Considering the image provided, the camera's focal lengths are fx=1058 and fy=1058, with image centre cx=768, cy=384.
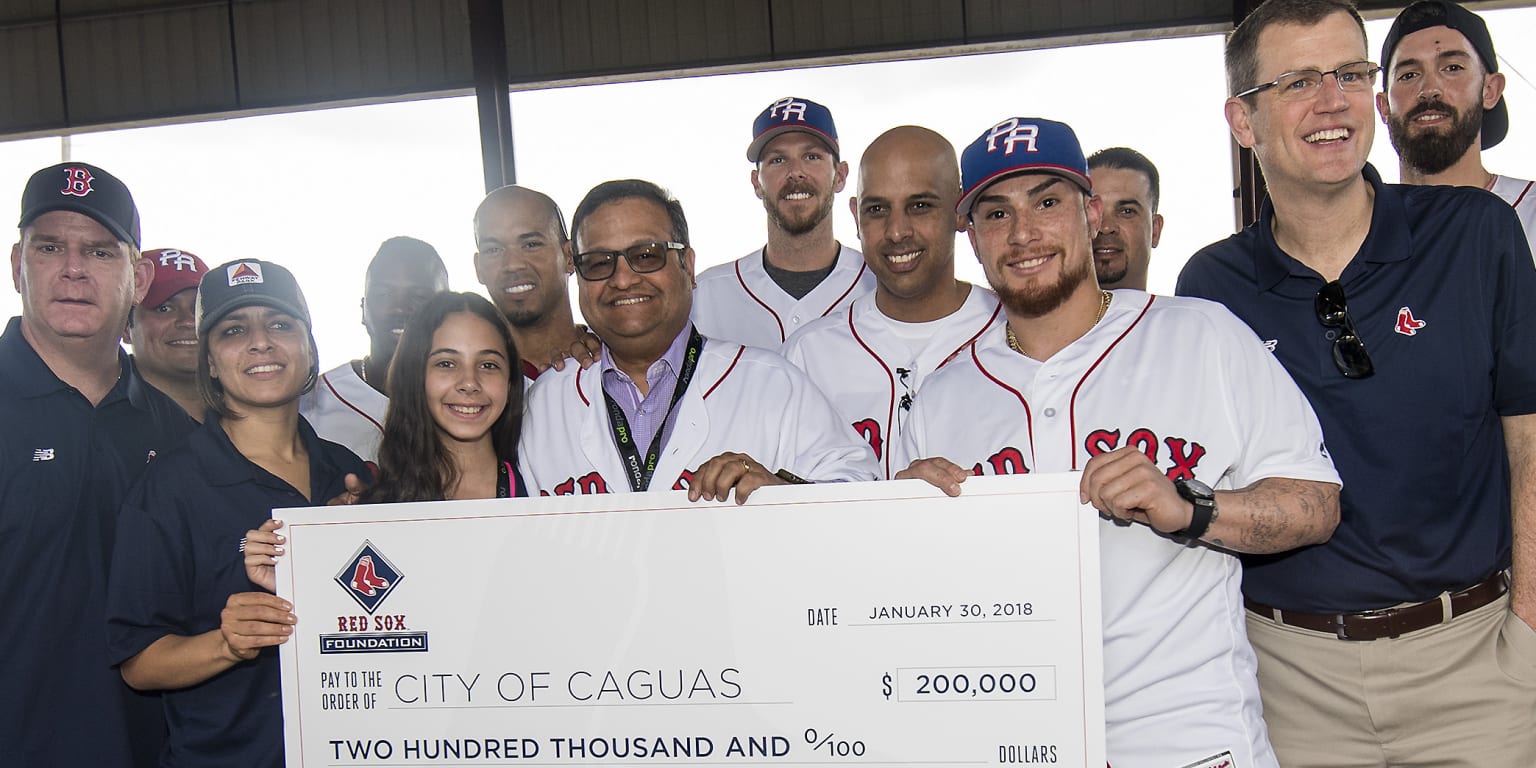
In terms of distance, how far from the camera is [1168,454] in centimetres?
225

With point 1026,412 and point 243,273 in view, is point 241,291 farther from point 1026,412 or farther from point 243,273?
point 1026,412

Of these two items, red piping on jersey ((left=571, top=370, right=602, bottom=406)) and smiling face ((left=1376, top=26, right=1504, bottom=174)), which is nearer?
red piping on jersey ((left=571, top=370, right=602, bottom=406))

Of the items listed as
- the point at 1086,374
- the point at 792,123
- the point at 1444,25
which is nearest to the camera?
the point at 1086,374

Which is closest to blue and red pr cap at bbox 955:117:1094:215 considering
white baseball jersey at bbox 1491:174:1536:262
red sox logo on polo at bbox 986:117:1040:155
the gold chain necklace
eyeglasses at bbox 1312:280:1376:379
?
red sox logo on polo at bbox 986:117:1040:155

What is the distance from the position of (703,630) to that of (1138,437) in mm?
1025

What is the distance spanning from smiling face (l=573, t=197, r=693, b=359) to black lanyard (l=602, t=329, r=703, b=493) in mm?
96

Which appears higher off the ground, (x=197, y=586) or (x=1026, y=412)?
(x=1026, y=412)

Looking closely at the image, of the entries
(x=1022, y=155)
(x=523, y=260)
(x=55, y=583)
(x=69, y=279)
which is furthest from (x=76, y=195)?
(x=1022, y=155)

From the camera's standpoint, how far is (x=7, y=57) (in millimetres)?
10812

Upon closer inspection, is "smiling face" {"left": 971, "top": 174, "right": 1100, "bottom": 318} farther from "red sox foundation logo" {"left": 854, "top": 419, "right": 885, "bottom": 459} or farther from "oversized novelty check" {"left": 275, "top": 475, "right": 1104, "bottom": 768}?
"red sox foundation logo" {"left": 854, "top": 419, "right": 885, "bottom": 459}

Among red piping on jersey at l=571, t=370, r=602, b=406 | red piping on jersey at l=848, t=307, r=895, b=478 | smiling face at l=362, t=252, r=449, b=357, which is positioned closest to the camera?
red piping on jersey at l=571, t=370, r=602, b=406

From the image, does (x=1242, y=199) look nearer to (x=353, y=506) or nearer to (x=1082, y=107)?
(x=1082, y=107)

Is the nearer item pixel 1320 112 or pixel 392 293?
pixel 1320 112

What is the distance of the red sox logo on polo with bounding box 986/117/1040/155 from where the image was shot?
2.43 metres
